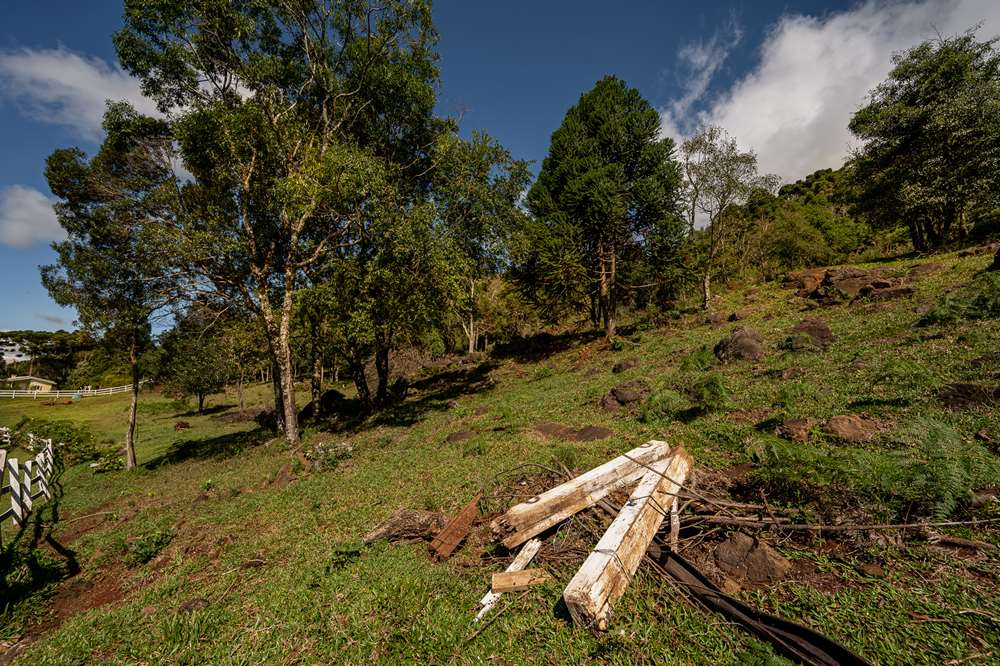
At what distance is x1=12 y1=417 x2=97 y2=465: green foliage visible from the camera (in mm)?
18766

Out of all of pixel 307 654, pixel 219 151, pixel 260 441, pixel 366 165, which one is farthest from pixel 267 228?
pixel 307 654

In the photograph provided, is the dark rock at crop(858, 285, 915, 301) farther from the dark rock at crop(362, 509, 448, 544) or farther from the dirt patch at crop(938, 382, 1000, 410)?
the dark rock at crop(362, 509, 448, 544)

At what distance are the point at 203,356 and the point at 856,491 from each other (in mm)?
23404

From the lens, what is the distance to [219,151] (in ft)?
46.0

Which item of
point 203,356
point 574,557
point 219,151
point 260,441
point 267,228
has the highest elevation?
point 219,151

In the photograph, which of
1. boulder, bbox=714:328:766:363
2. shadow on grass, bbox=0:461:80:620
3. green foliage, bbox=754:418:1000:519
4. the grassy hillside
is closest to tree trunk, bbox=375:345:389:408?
the grassy hillside

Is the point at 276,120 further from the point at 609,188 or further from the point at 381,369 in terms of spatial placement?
the point at 609,188

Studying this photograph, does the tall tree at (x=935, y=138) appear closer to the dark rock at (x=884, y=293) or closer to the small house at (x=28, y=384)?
the dark rock at (x=884, y=293)

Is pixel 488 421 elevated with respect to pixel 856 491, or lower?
lower

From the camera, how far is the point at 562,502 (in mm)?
4605

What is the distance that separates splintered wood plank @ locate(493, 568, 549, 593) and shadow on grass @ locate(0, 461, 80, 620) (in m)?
6.60

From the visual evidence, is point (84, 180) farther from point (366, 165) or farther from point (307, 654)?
point (307, 654)

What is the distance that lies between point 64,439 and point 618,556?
2965 centimetres

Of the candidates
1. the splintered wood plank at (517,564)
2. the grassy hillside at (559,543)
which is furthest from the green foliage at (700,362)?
the splintered wood plank at (517,564)
